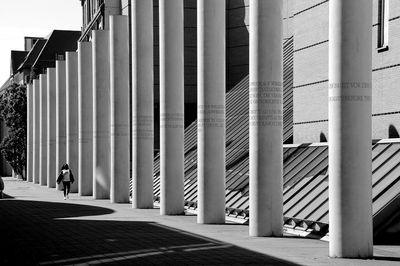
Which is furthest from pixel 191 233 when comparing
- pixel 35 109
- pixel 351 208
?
pixel 35 109

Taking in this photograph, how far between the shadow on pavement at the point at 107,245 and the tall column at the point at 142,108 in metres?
4.78

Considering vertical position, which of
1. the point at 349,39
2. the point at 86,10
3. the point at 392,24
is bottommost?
the point at 349,39

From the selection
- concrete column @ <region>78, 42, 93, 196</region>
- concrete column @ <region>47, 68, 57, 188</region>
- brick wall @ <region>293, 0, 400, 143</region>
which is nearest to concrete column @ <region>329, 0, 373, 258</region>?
brick wall @ <region>293, 0, 400, 143</region>

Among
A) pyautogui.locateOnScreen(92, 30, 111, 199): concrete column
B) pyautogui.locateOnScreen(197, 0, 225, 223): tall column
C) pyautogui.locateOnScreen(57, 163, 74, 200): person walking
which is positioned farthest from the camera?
pyautogui.locateOnScreen(57, 163, 74, 200): person walking

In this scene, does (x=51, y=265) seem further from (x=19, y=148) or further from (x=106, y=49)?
(x=19, y=148)

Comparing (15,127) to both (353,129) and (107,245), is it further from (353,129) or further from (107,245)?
(353,129)

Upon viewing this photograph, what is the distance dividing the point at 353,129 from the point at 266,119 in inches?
165

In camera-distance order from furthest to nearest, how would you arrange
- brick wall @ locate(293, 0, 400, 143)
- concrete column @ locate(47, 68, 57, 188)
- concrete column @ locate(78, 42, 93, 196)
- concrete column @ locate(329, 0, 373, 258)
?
concrete column @ locate(47, 68, 57, 188) → concrete column @ locate(78, 42, 93, 196) → brick wall @ locate(293, 0, 400, 143) → concrete column @ locate(329, 0, 373, 258)

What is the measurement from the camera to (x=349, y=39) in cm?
1520

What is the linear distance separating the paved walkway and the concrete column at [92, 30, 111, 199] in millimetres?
11358

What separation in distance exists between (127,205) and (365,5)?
19123 mm

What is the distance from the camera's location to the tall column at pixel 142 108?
29.9m

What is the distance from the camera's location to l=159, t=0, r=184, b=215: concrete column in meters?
26.3

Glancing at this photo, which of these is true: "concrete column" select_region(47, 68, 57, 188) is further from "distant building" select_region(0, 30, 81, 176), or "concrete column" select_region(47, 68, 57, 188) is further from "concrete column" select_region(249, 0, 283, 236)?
"distant building" select_region(0, 30, 81, 176)
